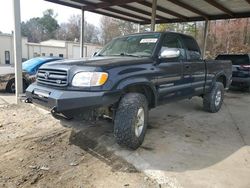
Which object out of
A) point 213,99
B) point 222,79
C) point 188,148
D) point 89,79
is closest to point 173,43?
point 188,148

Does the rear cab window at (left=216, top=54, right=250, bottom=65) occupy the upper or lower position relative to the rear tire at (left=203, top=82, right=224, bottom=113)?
upper

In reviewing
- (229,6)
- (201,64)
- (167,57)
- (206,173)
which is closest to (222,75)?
(201,64)

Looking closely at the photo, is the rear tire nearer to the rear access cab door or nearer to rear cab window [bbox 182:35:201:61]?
the rear access cab door

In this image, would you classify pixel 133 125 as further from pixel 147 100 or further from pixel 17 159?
pixel 17 159

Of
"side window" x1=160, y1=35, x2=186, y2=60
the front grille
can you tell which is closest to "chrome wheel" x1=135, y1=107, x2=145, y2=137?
the front grille

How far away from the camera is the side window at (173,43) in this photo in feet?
16.3

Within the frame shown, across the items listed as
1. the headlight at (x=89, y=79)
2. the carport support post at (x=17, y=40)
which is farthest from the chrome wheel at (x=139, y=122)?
the carport support post at (x=17, y=40)

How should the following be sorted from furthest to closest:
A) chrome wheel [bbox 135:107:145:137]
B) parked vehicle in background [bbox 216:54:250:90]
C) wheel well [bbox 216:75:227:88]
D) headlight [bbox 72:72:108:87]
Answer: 1. parked vehicle in background [bbox 216:54:250:90]
2. wheel well [bbox 216:75:227:88]
3. chrome wheel [bbox 135:107:145:137]
4. headlight [bbox 72:72:108:87]

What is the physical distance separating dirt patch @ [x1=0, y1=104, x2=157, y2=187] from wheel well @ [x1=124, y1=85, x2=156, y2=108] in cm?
105

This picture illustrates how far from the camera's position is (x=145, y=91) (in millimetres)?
4508

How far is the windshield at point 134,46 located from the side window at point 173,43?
0.18m

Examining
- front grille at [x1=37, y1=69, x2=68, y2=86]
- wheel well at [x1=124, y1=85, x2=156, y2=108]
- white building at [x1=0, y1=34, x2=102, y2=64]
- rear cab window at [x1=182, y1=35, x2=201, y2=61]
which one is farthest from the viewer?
white building at [x1=0, y1=34, x2=102, y2=64]

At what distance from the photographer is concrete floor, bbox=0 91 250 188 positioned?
3.40 meters

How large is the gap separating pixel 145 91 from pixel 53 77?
1.54m
